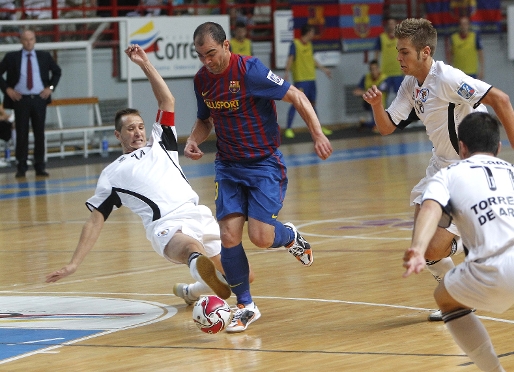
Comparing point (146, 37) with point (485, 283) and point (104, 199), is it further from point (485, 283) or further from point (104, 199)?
point (485, 283)

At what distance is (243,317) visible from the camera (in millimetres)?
6625

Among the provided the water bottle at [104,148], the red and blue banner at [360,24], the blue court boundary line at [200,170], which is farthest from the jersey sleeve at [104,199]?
the red and blue banner at [360,24]

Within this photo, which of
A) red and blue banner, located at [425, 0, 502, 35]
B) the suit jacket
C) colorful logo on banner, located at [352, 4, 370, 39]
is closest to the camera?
the suit jacket

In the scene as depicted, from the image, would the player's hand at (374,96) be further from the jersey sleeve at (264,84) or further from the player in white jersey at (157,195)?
the player in white jersey at (157,195)

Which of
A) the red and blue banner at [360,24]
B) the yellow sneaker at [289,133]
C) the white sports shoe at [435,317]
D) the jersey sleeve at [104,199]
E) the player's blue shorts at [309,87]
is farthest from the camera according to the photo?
the red and blue banner at [360,24]

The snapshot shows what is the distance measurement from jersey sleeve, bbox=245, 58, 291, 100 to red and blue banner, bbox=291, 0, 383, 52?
1780 cm

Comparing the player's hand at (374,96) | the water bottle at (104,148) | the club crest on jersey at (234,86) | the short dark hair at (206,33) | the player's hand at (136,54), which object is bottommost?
the water bottle at (104,148)

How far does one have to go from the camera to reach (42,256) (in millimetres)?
10086

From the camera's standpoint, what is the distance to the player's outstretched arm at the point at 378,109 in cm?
671

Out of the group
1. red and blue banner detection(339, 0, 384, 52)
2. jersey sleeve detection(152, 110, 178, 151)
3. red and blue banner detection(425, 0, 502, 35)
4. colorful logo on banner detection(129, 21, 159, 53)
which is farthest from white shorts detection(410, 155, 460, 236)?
red and blue banner detection(425, 0, 502, 35)

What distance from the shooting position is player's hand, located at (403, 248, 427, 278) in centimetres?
429

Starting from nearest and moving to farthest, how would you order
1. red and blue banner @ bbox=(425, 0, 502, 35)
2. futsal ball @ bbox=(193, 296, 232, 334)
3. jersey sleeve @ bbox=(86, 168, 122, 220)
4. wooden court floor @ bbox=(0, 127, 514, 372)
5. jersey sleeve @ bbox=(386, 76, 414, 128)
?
wooden court floor @ bbox=(0, 127, 514, 372), futsal ball @ bbox=(193, 296, 232, 334), jersey sleeve @ bbox=(386, 76, 414, 128), jersey sleeve @ bbox=(86, 168, 122, 220), red and blue banner @ bbox=(425, 0, 502, 35)

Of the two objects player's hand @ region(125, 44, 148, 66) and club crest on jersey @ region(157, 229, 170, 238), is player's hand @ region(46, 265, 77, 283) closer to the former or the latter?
club crest on jersey @ region(157, 229, 170, 238)

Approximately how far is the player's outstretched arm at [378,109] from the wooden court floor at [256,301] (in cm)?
123
